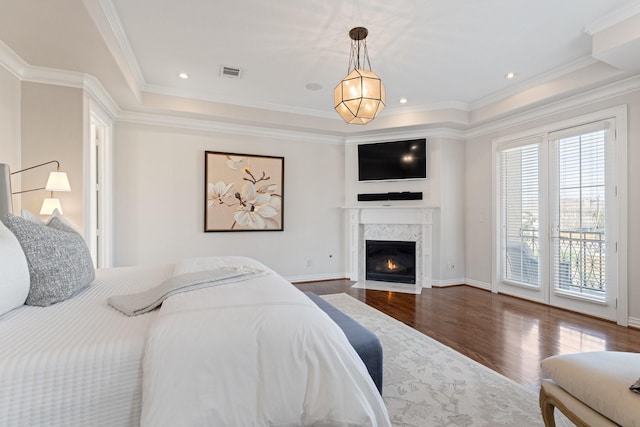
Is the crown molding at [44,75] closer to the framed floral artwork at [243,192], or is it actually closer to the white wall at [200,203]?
the white wall at [200,203]

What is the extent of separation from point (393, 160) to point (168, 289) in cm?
428

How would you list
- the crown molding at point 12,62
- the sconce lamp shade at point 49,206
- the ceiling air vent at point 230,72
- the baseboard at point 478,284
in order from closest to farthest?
1. the crown molding at point 12,62
2. the sconce lamp shade at point 49,206
3. the ceiling air vent at point 230,72
4. the baseboard at point 478,284

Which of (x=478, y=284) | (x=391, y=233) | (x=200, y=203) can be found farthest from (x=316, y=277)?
(x=478, y=284)

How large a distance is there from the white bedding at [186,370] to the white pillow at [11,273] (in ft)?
0.25

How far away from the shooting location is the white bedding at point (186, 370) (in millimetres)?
953

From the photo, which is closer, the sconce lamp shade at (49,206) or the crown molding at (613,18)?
the crown molding at (613,18)

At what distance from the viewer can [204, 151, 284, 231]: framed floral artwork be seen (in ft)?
14.8

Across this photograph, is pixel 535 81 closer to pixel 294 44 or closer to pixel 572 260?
pixel 572 260

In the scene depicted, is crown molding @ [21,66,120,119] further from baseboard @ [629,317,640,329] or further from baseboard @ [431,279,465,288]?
baseboard @ [629,317,640,329]

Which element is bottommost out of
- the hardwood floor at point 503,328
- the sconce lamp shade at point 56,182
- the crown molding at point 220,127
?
the hardwood floor at point 503,328

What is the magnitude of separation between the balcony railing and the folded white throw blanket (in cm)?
391

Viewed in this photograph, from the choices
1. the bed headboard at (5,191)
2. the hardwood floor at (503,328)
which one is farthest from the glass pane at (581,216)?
the bed headboard at (5,191)

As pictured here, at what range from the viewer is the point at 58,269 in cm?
154

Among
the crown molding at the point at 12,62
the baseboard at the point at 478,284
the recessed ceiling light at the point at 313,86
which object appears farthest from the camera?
the baseboard at the point at 478,284
